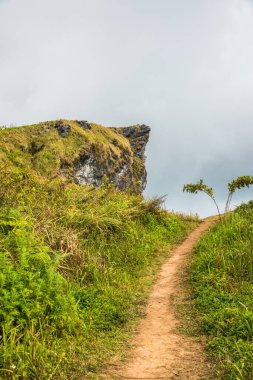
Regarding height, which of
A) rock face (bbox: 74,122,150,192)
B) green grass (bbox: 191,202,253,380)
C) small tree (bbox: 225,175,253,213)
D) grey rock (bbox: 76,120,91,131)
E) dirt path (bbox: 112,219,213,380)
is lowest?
dirt path (bbox: 112,219,213,380)

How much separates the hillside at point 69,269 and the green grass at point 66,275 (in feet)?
0.06

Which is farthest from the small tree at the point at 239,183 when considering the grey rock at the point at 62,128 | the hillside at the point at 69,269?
the grey rock at the point at 62,128

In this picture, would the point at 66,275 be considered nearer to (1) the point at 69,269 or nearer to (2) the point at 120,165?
(1) the point at 69,269

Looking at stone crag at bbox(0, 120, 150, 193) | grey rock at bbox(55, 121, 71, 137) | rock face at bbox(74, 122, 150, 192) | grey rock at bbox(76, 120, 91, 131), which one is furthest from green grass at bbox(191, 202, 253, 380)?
grey rock at bbox(76, 120, 91, 131)

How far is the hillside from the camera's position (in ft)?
18.7

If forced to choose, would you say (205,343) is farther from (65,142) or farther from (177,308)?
(65,142)

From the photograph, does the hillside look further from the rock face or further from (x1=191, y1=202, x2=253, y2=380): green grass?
the rock face

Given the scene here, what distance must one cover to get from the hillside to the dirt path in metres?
0.36

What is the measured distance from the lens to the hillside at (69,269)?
570 cm

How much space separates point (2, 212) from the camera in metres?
9.17

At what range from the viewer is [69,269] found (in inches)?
363

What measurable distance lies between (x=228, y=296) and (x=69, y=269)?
12.3 feet

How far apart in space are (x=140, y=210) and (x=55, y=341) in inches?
455

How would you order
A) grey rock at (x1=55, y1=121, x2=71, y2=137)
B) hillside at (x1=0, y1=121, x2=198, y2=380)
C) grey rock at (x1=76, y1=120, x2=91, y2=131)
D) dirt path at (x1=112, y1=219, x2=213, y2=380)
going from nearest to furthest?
1. dirt path at (x1=112, y1=219, x2=213, y2=380)
2. hillside at (x1=0, y1=121, x2=198, y2=380)
3. grey rock at (x1=55, y1=121, x2=71, y2=137)
4. grey rock at (x1=76, y1=120, x2=91, y2=131)
